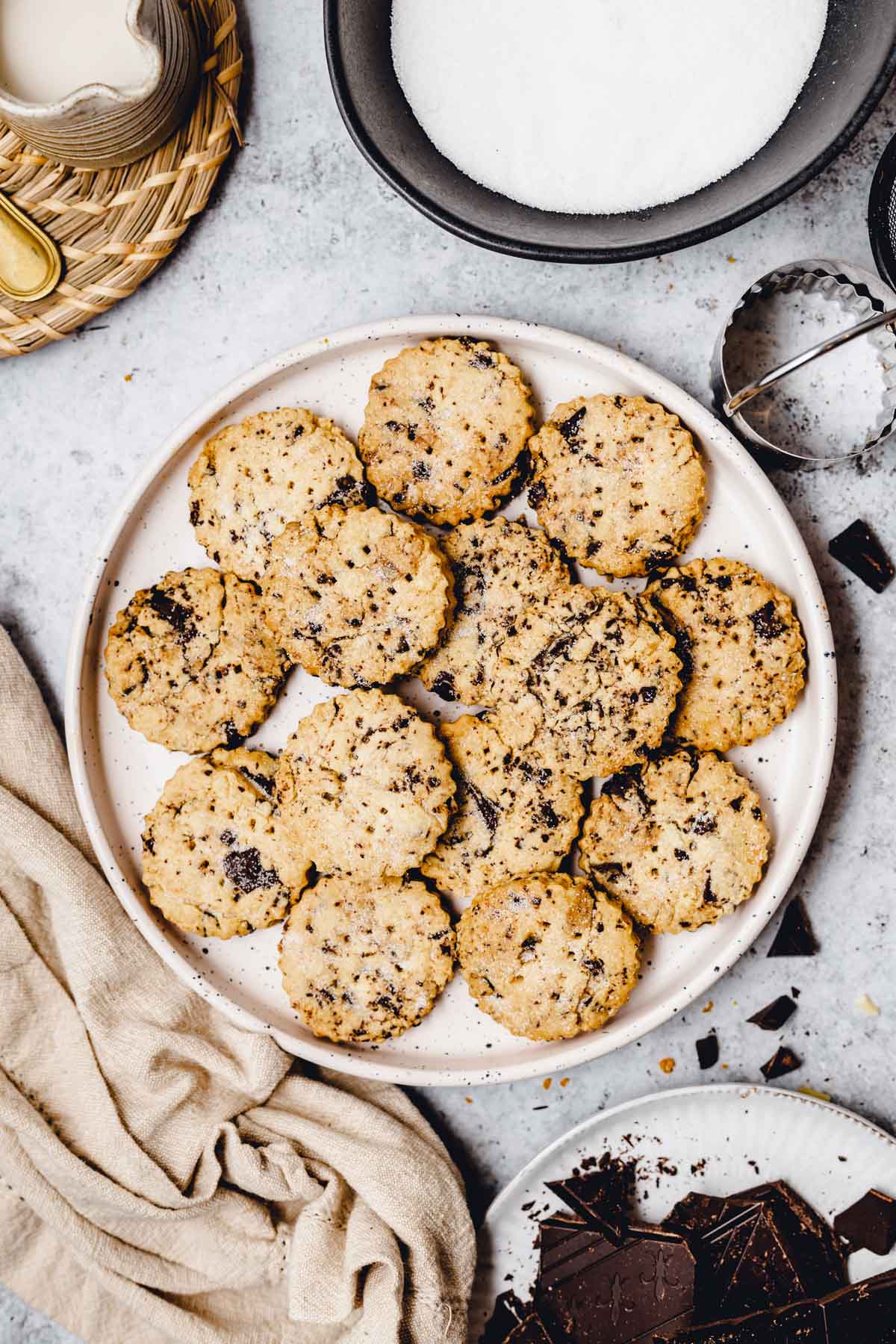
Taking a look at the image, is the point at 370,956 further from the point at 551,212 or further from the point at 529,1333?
the point at 551,212

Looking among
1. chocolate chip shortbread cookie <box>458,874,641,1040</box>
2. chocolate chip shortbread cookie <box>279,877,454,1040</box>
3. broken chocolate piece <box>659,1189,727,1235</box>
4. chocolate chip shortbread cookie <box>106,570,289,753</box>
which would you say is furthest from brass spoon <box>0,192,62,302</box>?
broken chocolate piece <box>659,1189,727,1235</box>

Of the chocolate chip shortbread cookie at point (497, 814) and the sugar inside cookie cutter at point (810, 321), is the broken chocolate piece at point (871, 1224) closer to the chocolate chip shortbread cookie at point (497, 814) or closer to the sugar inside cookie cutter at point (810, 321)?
the chocolate chip shortbread cookie at point (497, 814)

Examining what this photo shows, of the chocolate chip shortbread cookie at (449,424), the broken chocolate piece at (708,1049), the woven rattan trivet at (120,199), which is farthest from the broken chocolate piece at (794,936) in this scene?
the woven rattan trivet at (120,199)

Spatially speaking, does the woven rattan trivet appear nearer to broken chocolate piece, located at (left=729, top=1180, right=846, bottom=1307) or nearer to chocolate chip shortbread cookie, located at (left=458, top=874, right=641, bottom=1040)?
chocolate chip shortbread cookie, located at (left=458, top=874, right=641, bottom=1040)

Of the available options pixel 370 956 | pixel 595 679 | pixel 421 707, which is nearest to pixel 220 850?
pixel 370 956

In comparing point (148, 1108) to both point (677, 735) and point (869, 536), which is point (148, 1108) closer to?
point (677, 735)
